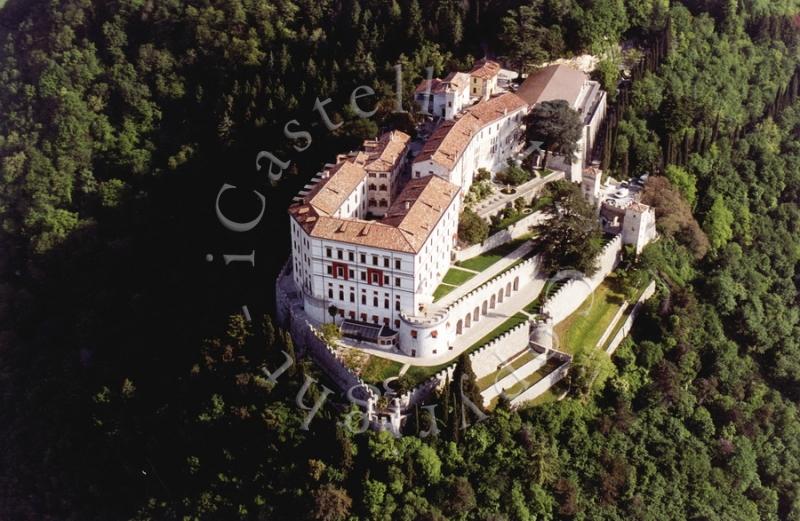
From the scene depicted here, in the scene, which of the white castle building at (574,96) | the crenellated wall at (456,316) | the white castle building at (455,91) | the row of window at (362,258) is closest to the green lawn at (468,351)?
the crenellated wall at (456,316)

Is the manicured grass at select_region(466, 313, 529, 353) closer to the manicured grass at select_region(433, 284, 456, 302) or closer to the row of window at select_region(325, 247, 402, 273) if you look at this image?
the manicured grass at select_region(433, 284, 456, 302)

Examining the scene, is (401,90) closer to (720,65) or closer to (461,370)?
(461,370)

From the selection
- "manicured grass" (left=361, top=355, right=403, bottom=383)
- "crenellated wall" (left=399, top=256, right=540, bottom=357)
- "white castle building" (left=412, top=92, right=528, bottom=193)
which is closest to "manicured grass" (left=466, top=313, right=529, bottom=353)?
"crenellated wall" (left=399, top=256, right=540, bottom=357)

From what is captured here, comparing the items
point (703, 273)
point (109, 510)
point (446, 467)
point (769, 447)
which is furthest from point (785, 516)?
point (109, 510)

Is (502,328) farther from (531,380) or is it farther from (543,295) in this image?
(543,295)

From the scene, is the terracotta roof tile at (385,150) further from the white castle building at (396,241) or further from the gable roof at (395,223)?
the gable roof at (395,223)

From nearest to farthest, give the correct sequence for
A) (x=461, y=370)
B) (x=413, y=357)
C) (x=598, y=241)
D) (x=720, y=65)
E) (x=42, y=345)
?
→ (x=461, y=370)
(x=413, y=357)
(x=598, y=241)
(x=42, y=345)
(x=720, y=65)

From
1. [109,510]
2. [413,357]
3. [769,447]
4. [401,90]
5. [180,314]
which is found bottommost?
[109,510]
